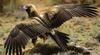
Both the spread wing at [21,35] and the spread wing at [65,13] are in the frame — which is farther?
the spread wing at [65,13]

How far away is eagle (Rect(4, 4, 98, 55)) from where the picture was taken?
254 inches

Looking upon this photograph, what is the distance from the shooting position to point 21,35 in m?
6.48

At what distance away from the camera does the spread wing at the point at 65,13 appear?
700 cm

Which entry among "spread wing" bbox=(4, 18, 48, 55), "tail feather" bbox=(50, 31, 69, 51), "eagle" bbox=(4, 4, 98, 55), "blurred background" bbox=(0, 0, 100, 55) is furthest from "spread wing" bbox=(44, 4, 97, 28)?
"blurred background" bbox=(0, 0, 100, 55)

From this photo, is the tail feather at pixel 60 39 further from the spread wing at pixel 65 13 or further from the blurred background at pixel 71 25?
the blurred background at pixel 71 25

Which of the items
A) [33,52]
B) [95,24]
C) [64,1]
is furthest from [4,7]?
[33,52]

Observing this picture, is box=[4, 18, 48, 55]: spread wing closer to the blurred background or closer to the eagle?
the eagle

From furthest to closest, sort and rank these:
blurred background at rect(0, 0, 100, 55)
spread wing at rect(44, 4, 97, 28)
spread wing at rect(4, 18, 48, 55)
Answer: blurred background at rect(0, 0, 100, 55) < spread wing at rect(44, 4, 97, 28) < spread wing at rect(4, 18, 48, 55)

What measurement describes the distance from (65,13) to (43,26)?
0.59 metres

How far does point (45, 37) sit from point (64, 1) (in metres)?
4.81

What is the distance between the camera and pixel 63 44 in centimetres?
718

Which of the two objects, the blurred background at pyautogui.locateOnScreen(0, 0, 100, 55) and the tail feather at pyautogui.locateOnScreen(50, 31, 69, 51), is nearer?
the tail feather at pyautogui.locateOnScreen(50, 31, 69, 51)

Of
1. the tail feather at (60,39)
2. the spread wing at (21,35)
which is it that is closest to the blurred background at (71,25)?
the tail feather at (60,39)

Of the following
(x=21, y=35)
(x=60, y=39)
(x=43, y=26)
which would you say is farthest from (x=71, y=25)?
(x=21, y=35)
